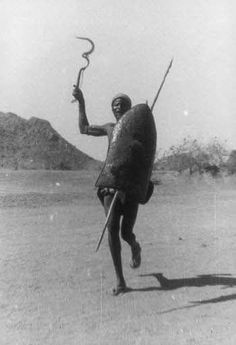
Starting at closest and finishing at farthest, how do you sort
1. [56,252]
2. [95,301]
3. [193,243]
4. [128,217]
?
[95,301] < [128,217] < [56,252] < [193,243]

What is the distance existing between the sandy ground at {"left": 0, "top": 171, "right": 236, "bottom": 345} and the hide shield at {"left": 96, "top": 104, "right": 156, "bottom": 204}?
39.7 inches

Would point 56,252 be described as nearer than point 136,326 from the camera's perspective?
→ No

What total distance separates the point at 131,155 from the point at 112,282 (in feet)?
4.58

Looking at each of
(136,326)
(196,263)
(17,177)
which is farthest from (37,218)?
Result: (17,177)

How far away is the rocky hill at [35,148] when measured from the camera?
36.9m

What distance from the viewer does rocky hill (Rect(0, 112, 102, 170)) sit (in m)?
36.9

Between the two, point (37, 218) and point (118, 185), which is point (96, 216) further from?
point (118, 185)

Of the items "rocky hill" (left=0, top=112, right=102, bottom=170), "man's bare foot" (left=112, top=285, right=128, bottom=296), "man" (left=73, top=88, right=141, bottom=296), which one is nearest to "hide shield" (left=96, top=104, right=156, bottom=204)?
"man" (left=73, top=88, right=141, bottom=296)

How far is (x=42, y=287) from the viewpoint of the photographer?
5957 mm

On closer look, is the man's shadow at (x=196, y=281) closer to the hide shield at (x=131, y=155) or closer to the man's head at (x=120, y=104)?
the hide shield at (x=131, y=155)

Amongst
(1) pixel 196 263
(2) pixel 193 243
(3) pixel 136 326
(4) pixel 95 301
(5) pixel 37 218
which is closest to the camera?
(3) pixel 136 326

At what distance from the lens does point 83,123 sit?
6.15 m

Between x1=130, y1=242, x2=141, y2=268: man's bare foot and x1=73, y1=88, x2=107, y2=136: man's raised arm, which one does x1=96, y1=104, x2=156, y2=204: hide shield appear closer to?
x1=73, y1=88, x2=107, y2=136: man's raised arm

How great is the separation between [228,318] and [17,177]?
18750 mm
